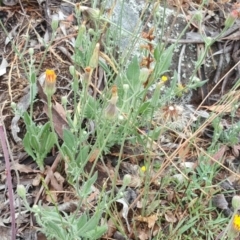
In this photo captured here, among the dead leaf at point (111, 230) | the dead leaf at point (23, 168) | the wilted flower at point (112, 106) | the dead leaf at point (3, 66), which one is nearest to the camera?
the wilted flower at point (112, 106)

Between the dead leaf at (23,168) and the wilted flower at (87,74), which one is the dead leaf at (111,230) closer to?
the dead leaf at (23,168)

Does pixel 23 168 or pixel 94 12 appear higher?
pixel 94 12

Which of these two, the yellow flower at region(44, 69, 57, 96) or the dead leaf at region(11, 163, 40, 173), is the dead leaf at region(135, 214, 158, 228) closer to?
the dead leaf at region(11, 163, 40, 173)

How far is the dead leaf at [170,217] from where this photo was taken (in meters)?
1.63

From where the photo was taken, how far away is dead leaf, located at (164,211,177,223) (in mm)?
1629

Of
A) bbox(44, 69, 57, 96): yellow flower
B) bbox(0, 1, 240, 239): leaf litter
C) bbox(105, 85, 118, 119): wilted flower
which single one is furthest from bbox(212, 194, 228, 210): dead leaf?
bbox(44, 69, 57, 96): yellow flower

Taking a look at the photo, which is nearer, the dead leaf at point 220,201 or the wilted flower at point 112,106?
the wilted flower at point 112,106

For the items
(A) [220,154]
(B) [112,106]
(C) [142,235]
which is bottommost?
(C) [142,235]

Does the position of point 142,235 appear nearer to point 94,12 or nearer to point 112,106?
point 112,106

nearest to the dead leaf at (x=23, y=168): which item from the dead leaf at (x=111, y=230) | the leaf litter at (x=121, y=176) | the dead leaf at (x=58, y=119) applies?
the leaf litter at (x=121, y=176)

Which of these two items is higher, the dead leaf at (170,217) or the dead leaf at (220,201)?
the dead leaf at (220,201)

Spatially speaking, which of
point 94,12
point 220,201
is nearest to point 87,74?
point 94,12

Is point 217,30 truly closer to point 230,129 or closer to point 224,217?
point 230,129

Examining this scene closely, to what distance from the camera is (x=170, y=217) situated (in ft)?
5.37
